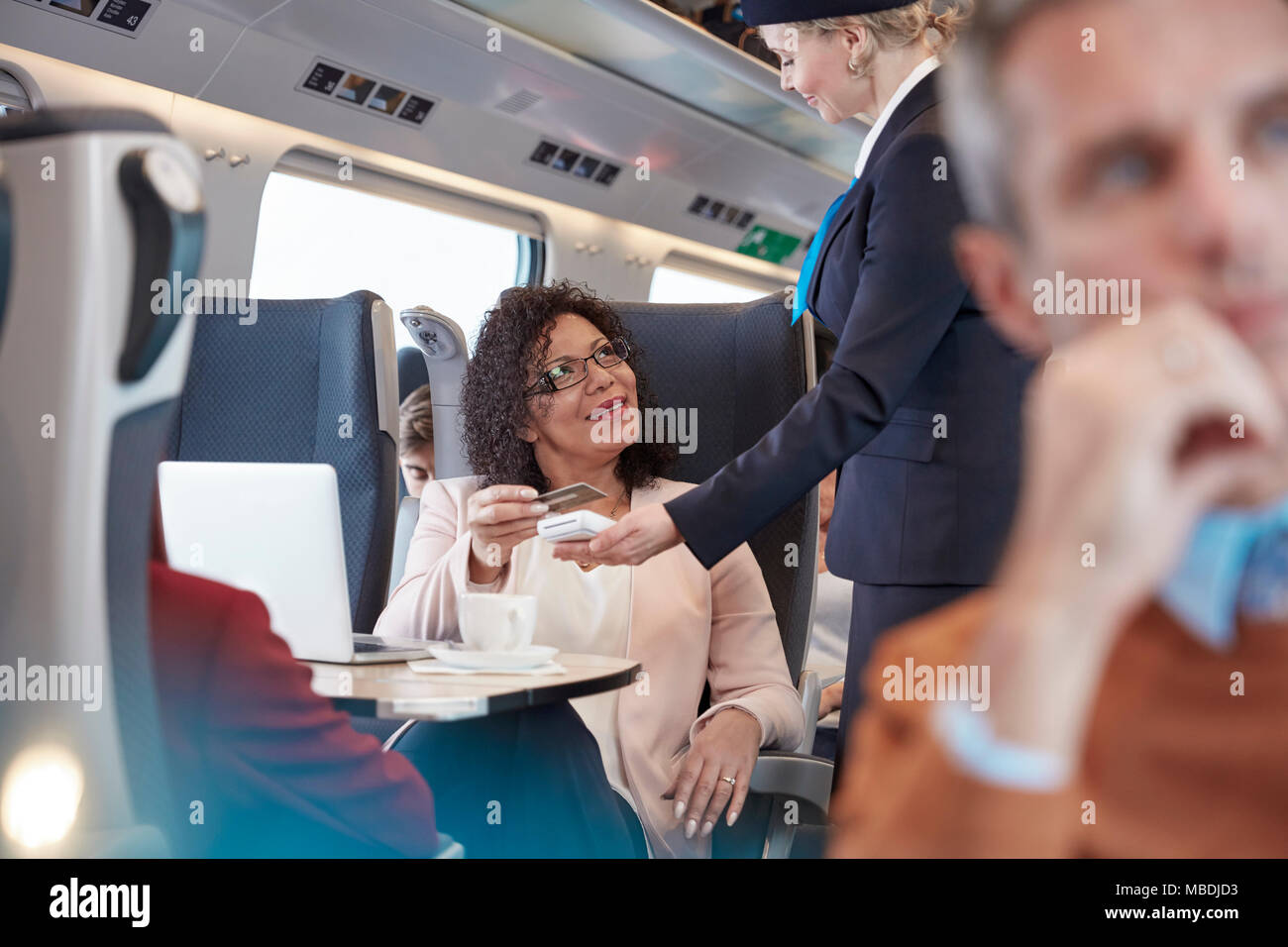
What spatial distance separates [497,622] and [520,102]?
11.8 feet

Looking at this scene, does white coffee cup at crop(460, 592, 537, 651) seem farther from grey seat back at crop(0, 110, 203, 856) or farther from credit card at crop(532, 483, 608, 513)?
grey seat back at crop(0, 110, 203, 856)

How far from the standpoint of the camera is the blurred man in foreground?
Answer: 1.57ft

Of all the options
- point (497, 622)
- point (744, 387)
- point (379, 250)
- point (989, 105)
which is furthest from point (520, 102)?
point (989, 105)

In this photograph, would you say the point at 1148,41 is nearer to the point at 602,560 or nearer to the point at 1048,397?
the point at 1048,397

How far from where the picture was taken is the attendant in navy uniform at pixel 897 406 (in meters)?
1.29

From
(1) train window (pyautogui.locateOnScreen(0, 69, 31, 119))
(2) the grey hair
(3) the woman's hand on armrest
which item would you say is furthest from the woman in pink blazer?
(1) train window (pyautogui.locateOnScreen(0, 69, 31, 119))

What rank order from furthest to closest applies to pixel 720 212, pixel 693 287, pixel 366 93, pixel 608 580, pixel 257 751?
pixel 693 287, pixel 720 212, pixel 366 93, pixel 608 580, pixel 257 751

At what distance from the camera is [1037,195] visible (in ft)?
1.95

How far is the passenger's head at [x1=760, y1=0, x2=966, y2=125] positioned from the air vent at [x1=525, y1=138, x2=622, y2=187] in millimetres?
3412

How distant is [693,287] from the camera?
6.55m

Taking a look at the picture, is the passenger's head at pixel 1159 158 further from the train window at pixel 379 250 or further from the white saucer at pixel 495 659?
the train window at pixel 379 250

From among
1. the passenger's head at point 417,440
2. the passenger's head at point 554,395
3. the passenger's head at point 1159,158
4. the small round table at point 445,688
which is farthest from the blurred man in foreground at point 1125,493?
the passenger's head at point 417,440

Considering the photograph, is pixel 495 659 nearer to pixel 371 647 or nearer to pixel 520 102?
pixel 371 647
